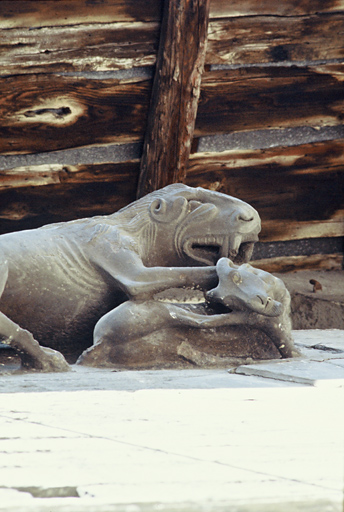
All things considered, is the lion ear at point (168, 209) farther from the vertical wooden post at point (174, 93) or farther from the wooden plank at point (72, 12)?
the wooden plank at point (72, 12)

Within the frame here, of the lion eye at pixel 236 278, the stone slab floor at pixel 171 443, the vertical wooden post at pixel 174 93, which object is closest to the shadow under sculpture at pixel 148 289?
the lion eye at pixel 236 278

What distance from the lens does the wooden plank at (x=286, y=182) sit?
4.25 m

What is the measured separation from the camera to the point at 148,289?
245 cm

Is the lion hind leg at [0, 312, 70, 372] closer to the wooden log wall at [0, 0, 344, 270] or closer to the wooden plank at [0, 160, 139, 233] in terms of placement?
the wooden log wall at [0, 0, 344, 270]

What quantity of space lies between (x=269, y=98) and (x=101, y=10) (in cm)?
115

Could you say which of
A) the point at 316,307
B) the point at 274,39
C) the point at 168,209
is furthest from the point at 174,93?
the point at 316,307

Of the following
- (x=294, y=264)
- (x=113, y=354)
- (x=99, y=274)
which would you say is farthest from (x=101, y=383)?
(x=294, y=264)

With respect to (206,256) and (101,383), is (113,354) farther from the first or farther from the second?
(206,256)

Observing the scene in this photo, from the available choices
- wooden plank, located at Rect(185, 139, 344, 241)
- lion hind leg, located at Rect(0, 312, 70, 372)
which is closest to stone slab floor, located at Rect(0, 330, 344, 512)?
lion hind leg, located at Rect(0, 312, 70, 372)

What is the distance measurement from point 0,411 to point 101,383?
519 mm

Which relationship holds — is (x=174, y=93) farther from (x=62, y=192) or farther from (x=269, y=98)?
(x=62, y=192)

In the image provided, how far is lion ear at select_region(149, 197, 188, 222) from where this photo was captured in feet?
8.79

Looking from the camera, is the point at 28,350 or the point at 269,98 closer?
the point at 28,350

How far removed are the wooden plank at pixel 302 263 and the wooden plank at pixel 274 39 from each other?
1.55 m
